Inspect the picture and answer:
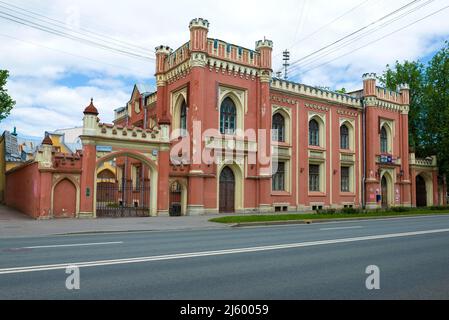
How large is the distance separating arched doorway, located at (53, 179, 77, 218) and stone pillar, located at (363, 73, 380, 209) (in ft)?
80.7

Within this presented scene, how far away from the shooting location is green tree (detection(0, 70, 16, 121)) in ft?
104

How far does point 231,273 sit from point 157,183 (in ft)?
58.8

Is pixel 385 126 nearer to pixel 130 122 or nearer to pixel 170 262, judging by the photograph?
pixel 130 122

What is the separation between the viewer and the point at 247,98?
29031 mm

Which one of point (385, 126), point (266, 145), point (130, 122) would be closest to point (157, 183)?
point (266, 145)

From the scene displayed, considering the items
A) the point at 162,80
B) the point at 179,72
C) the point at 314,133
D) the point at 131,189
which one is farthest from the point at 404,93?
the point at 131,189

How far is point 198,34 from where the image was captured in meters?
26.6

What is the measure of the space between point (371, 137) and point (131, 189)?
2111 cm

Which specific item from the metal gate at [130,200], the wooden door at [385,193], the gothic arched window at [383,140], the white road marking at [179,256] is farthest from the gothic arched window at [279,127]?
the white road marking at [179,256]

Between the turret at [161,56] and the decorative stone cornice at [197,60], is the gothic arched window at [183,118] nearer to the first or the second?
the turret at [161,56]

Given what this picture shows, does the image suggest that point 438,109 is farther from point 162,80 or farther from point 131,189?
point 131,189

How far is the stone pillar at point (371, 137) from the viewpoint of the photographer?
3597 cm
